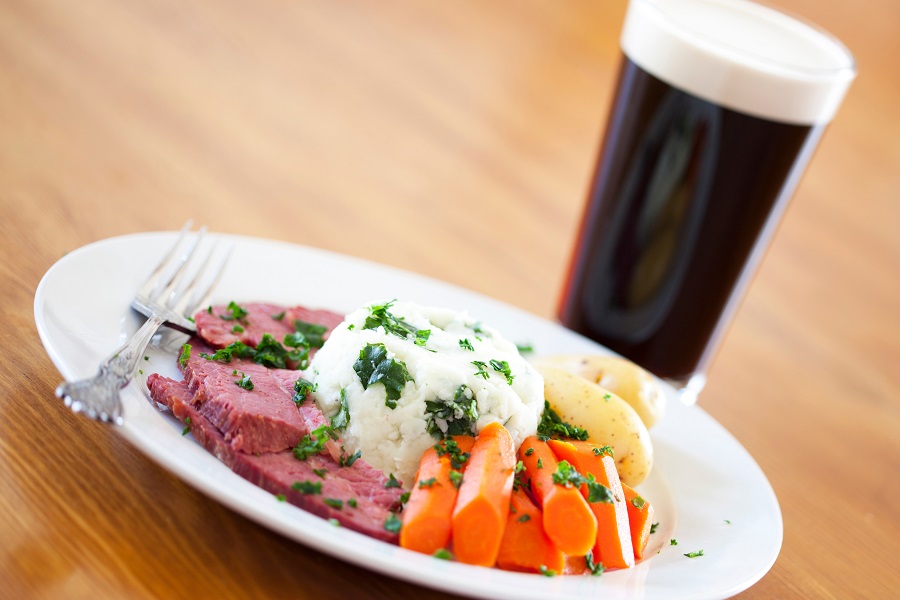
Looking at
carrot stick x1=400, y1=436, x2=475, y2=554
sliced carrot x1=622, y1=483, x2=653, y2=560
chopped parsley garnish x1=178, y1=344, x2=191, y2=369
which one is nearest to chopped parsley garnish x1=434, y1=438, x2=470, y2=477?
carrot stick x1=400, y1=436, x2=475, y2=554

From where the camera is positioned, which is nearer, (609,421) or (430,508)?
(430,508)

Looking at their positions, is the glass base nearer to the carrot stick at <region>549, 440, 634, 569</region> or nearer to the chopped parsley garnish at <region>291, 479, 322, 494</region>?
the carrot stick at <region>549, 440, 634, 569</region>

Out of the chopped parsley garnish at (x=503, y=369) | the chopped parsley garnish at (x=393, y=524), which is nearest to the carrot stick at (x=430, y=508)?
the chopped parsley garnish at (x=393, y=524)

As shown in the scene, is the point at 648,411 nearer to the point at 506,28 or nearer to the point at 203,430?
the point at 203,430

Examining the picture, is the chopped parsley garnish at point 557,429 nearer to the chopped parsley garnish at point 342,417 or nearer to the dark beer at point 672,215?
the chopped parsley garnish at point 342,417

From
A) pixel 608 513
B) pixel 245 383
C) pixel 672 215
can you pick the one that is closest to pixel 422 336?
pixel 245 383

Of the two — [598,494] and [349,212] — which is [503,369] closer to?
[598,494]

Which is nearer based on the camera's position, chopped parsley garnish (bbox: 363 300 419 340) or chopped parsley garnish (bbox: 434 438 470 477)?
chopped parsley garnish (bbox: 434 438 470 477)
